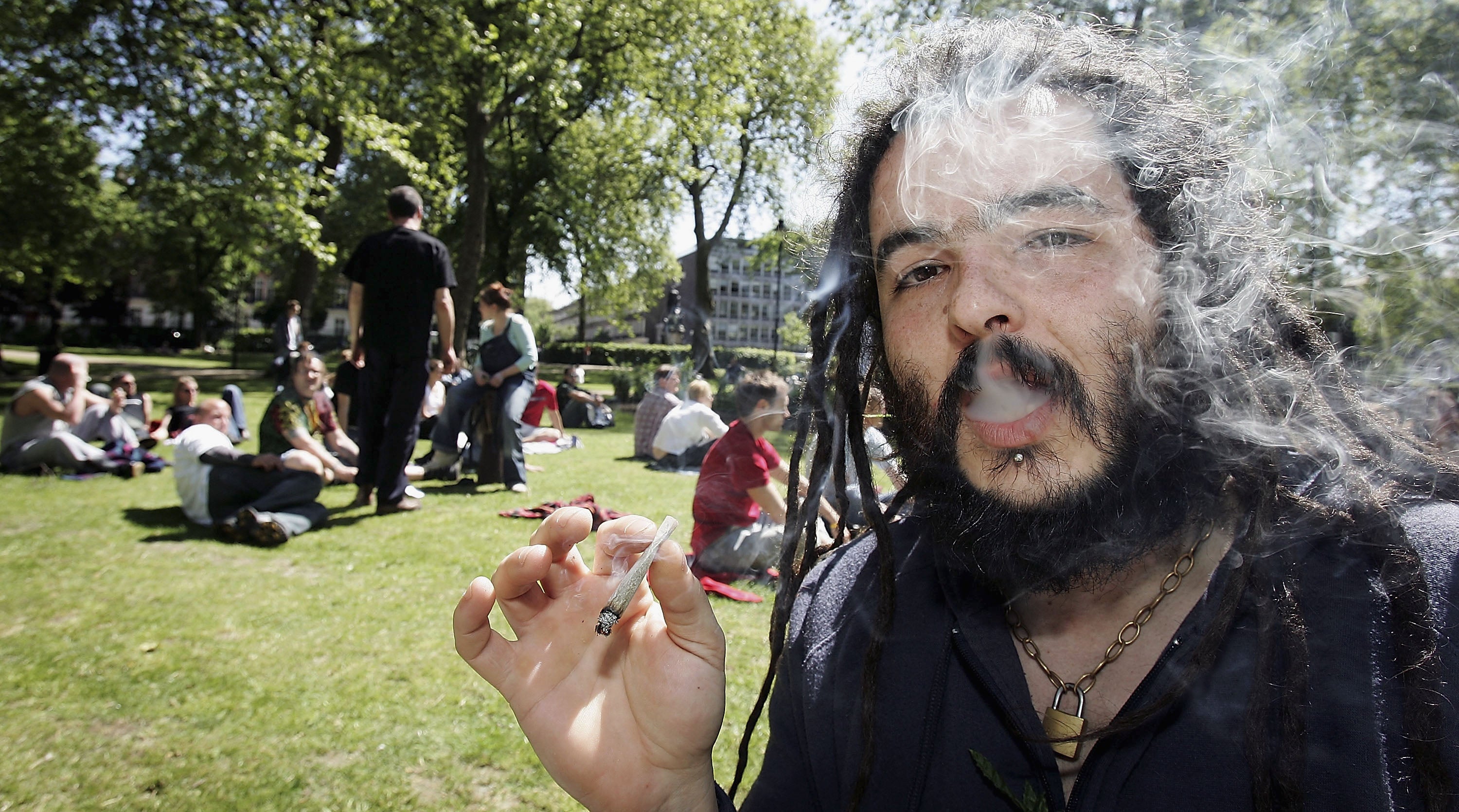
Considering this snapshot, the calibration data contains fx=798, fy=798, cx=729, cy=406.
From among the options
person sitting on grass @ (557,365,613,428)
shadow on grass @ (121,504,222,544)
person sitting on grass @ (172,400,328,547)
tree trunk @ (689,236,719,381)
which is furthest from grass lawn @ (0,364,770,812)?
tree trunk @ (689,236,719,381)

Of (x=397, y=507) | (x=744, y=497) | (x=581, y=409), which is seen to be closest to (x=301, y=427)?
(x=397, y=507)

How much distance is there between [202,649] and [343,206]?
29.1 m

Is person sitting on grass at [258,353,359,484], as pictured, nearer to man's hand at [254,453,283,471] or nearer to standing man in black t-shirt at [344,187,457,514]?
man's hand at [254,453,283,471]

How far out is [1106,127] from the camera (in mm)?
1328

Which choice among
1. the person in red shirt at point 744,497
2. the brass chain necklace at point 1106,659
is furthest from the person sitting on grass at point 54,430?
the brass chain necklace at point 1106,659

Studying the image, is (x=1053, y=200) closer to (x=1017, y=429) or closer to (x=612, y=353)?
(x=1017, y=429)

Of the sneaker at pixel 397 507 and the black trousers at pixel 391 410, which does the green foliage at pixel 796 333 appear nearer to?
the black trousers at pixel 391 410

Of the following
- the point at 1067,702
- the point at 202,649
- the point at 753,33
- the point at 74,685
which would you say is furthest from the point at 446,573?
the point at 753,33

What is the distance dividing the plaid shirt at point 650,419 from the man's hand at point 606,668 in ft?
29.1

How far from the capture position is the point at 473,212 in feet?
48.7

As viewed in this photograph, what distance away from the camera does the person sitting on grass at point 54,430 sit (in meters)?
7.18

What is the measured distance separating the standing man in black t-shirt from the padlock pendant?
5338mm

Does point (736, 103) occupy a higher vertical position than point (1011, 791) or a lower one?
higher

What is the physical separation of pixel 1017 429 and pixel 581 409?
13.1m
